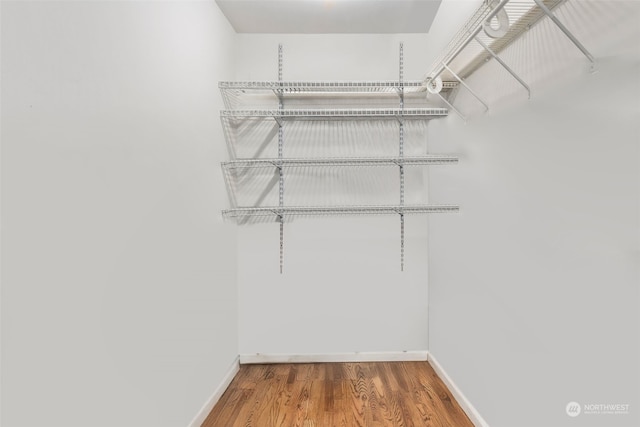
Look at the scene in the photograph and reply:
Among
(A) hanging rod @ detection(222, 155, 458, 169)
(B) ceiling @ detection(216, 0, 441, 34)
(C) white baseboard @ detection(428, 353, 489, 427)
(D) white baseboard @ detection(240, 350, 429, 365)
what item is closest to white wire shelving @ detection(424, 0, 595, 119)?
(A) hanging rod @ detection(222, 155, 458, 169)

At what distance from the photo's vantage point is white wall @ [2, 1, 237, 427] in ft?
2.66

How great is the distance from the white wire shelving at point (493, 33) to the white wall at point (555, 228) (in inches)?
1.7

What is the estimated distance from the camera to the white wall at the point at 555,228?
903mm

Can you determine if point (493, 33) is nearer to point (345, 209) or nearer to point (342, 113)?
point (342, 113)

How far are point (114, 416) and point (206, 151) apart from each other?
1.29 meters

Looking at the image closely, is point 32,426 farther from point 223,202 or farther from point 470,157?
point 470,157

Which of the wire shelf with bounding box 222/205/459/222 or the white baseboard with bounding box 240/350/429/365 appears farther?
the white baseboard with bounding box 240/350/429/365

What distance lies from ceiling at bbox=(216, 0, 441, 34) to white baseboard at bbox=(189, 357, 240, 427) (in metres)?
2.32

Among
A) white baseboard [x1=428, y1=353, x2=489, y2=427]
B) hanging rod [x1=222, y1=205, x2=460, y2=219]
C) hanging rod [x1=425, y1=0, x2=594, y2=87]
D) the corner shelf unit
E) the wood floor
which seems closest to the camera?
hanging rod [x1=425, y1=0, x2=594, y2=87]

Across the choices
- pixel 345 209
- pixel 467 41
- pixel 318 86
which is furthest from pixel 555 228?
pixel 318 86

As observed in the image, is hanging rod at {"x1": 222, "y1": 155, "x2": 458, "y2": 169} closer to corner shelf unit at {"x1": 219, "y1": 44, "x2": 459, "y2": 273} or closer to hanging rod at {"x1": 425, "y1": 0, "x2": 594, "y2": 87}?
corner shelf unit at {"x1": 219, "y1": 44, "x2": 459, "y2": 273}

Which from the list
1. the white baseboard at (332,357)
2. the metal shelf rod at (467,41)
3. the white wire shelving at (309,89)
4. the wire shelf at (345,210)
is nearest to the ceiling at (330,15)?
the white wire shelving at (309,89)

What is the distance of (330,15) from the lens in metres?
2.22

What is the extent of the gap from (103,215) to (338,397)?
5.35ft
